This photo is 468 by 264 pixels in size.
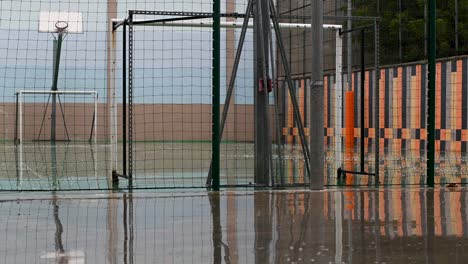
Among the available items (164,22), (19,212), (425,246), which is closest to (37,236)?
(19,212)

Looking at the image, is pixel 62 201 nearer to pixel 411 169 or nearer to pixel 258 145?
pixel 258 145

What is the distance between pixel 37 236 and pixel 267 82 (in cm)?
551

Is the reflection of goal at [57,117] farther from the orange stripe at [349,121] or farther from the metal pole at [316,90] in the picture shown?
the metal pole at [316,90]

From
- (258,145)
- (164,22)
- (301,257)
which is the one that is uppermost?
(164,22)

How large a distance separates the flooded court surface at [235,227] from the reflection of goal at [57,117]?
22.8 metres

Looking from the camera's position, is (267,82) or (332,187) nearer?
(332,187)

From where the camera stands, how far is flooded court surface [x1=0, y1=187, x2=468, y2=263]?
18.7 ft

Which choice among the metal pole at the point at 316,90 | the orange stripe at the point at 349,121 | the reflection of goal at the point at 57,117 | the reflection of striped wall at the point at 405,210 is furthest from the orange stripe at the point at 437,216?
the reflection of goal at the point at 57,117

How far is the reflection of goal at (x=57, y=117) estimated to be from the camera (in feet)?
105

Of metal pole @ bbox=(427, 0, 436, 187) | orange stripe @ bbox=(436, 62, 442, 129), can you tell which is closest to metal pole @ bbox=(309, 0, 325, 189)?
metal pole @ bbox=(427, 0, 436, 187)

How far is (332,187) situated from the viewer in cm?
1062

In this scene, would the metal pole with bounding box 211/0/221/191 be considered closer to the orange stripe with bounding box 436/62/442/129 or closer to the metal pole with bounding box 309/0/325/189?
the metal pole with bounding box 309/0/325/189

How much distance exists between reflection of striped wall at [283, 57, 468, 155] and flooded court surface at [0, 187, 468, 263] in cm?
1529

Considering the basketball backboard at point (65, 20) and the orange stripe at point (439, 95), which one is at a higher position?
the basketball backboard at point (65, 20)
